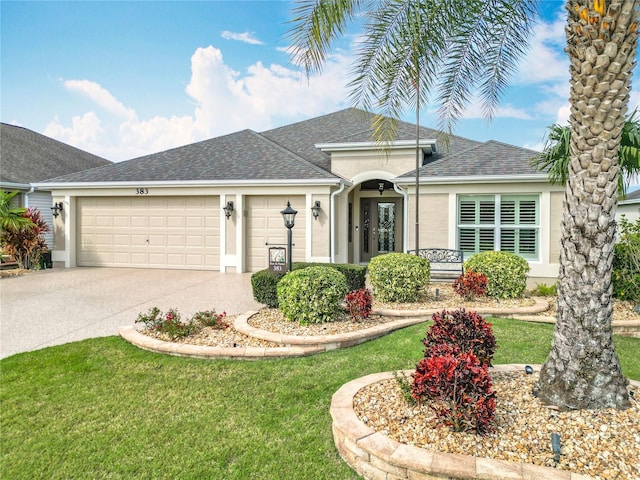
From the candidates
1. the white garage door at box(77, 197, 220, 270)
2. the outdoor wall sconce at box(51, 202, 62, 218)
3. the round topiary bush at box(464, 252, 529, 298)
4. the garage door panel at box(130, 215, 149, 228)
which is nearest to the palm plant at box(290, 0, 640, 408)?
the round topiary bush at box(464, 252, 529, 298)

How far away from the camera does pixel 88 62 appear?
1188 cm

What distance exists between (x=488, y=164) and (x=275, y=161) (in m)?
6.78

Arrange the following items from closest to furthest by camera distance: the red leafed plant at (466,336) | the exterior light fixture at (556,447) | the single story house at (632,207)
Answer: the exterior light fixture at (556,447) < the red leafed plant at (466,336) < the single story house at (632,207)

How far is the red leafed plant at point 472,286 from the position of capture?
7402mm

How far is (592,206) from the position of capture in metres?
3.10

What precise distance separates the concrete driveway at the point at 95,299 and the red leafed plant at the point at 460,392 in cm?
516

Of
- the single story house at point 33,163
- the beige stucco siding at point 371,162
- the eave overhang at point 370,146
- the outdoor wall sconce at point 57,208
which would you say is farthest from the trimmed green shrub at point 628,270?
the single story house at point 33,163

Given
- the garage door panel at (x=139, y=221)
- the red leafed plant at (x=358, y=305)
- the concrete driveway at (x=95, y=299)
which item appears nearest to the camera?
the red leafed plant at (x=358, y=305)

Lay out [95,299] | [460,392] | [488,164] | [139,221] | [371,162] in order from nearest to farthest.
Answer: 1. [460,392]
2. [95,299]
3. [488,164]
4. [139,221]
5. [371,162]

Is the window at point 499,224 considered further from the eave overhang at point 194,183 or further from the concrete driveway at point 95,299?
the concrete driveway at point 95,299

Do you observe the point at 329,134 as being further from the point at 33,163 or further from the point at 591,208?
the point at 591,208

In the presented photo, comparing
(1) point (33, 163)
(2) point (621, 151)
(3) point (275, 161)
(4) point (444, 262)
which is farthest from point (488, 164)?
(1) point (33, 163)

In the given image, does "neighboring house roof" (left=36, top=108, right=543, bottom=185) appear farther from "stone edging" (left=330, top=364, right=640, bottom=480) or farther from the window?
"stone edging" (left=330, top=364, right=640, bottom=480)

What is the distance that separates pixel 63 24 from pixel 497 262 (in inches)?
460
